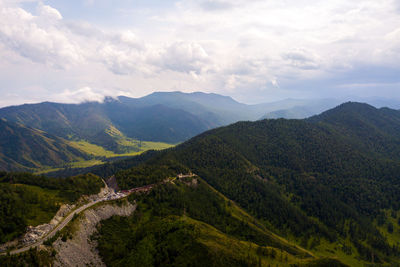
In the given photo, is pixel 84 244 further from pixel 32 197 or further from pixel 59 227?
pixel 32 197

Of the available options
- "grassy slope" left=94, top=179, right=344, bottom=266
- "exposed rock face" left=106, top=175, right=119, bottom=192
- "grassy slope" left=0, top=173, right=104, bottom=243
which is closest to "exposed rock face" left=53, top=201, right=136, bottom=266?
"grassy slope" left=94, top=179, right=344, bottom=266

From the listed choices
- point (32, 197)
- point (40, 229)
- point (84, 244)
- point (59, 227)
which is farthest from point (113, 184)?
point (40, 229)

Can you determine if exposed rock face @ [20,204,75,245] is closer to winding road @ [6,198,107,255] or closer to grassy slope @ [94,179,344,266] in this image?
winding road @ [6,198,107,255]

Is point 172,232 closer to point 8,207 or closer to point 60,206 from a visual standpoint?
point 60,206

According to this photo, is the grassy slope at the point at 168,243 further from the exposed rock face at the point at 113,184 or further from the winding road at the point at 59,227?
the exposed rock face at the point at 113,184

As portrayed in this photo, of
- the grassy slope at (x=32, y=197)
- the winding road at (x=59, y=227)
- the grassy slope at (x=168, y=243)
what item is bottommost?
the grassy slope at (x=168, y=243)

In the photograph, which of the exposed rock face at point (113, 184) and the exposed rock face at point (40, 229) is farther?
the exposed rock face at point (113, 184)

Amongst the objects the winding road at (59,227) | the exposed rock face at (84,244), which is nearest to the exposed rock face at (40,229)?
the winding road at (59,227)

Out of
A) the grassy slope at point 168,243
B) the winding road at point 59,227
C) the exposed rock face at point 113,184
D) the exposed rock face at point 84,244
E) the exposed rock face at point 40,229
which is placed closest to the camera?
the winding road at point 59,227

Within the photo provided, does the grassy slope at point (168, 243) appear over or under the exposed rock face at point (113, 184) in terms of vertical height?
under

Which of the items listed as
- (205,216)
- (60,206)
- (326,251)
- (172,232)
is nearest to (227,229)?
(205,216)
